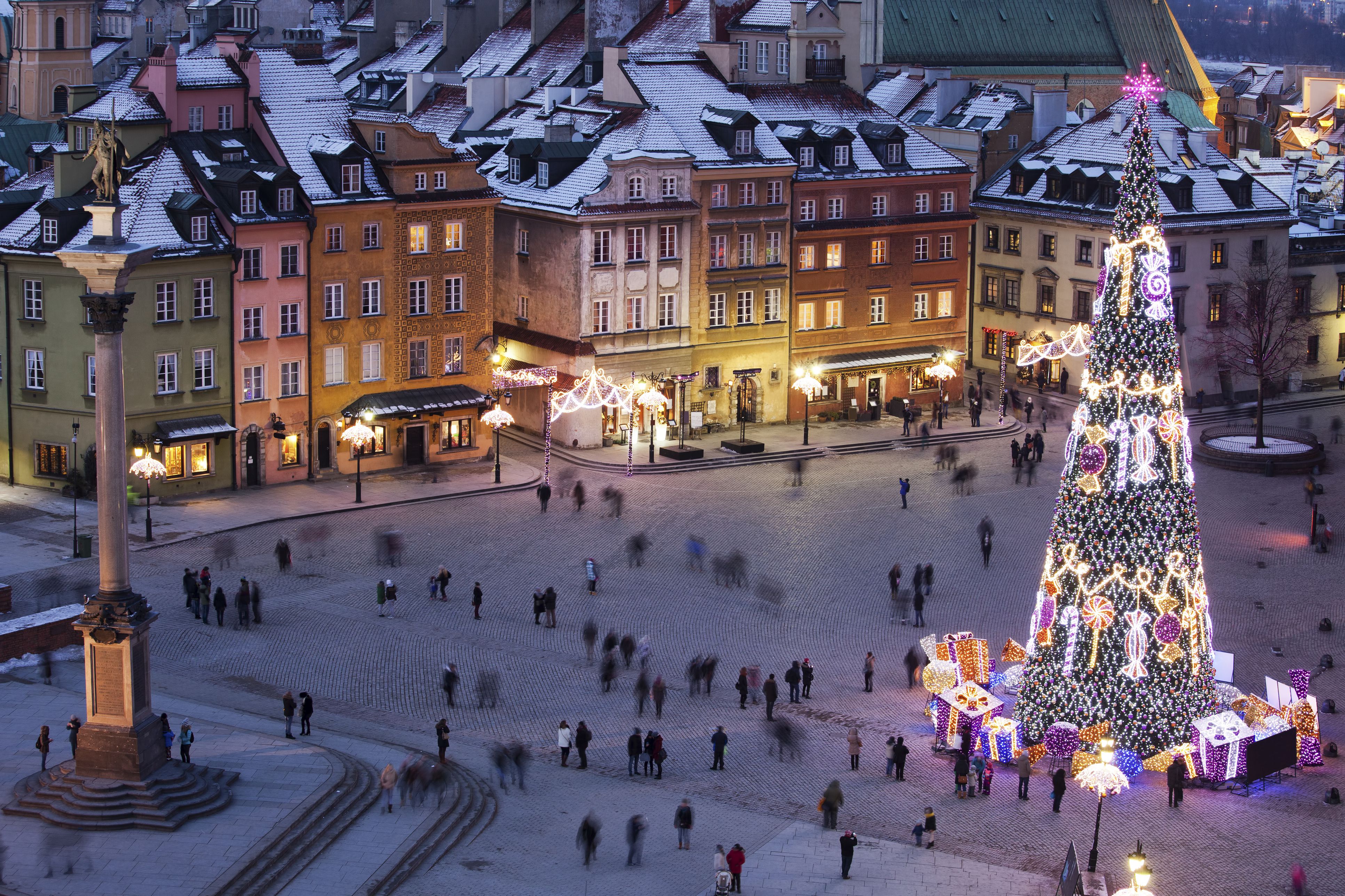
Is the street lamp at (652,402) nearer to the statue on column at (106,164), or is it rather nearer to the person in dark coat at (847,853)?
the person in dark coat at (847,853)

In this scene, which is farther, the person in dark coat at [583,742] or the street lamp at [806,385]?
the street lamp at [806,385]

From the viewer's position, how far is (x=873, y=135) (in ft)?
313

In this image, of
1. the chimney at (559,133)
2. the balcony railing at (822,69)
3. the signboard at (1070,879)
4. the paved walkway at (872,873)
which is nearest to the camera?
the signboard at (1070,879)

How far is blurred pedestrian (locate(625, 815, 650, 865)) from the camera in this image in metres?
45.5

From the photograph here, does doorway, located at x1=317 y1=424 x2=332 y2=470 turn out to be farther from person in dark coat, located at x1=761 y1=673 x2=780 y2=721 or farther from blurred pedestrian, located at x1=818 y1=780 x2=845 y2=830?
Answer: blurred pedestrian, located at x1=818 y1=780 x2=845 y2=830

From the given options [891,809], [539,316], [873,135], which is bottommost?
[891,809]

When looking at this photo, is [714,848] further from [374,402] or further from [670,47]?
[670,47]

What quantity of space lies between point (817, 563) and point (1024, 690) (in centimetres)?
1821

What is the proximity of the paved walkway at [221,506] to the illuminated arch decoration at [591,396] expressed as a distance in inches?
126

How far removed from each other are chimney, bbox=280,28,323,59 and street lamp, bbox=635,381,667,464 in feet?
66.0

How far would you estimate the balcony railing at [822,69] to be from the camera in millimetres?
98188

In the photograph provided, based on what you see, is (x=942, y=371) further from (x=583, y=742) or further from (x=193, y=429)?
A: (x=583, y=742)

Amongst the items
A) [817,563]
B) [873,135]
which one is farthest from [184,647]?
[873,135]

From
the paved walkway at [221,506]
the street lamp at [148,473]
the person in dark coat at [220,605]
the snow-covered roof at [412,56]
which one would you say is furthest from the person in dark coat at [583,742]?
the snow-covered roof at [412,56]
